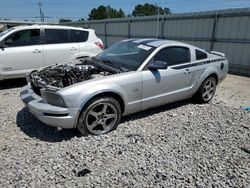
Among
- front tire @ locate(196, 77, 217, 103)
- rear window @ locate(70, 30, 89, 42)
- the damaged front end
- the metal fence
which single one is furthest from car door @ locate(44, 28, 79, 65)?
the metal fence

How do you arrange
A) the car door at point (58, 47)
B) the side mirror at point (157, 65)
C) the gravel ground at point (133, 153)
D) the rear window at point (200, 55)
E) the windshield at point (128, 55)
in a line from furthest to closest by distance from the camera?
the car door at point (58, 47) → the rear window at point (200, 55) → the windshield at point (128, 55) → the side mirror at point (157, 65) → the gravel ground at point (133, 153)

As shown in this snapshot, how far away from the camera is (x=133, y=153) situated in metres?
3.24

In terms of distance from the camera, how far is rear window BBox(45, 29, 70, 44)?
22.2ft

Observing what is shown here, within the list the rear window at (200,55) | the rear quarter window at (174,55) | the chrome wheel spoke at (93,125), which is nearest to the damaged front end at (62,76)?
the chrome wheel spoke at (93,125)

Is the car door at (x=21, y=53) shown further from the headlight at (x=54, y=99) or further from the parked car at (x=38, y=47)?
the headlight at (x=54, y=99)

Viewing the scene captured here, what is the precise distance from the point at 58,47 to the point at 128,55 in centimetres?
316

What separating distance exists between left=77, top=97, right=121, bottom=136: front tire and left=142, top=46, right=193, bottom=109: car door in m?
0.63

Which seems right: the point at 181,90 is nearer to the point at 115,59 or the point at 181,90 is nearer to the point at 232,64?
the point at 115,59

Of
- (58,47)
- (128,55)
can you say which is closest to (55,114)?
(128,55)

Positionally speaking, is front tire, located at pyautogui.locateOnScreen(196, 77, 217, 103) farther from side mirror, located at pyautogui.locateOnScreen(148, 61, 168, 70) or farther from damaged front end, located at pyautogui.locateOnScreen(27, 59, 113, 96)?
damaged front end, located at pyautogui.locateOnScreen(27, 59, 113, 96)

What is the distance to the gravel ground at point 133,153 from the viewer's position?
274 cm

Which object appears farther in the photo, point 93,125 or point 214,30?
point 214,30

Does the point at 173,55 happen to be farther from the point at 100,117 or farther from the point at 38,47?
the point at 38,47

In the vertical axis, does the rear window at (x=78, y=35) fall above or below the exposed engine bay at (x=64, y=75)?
above
